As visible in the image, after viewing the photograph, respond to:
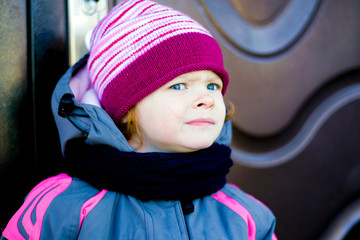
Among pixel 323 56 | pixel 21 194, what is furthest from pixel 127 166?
pixel 323 56

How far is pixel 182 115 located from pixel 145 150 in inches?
6.1

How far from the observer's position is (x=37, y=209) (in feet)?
2.39

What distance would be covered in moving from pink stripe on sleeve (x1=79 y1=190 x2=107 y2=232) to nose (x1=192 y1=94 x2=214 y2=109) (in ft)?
1.00

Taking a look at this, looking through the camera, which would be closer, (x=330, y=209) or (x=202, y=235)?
(x=202, y=235)

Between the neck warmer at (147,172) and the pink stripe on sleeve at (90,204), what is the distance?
0.9 inches

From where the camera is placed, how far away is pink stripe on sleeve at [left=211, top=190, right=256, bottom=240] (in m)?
0.81

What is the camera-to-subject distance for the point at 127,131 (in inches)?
34.1

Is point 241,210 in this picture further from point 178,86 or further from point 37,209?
point 37,209

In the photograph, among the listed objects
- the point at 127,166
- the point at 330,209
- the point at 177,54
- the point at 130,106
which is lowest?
the point at 330,209

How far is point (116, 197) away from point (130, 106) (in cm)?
23

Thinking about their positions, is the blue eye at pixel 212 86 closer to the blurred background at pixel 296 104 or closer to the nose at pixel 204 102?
the nose at pixel 204 102

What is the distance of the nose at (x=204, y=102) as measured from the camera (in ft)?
2.57

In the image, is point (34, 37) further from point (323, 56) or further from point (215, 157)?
point (323, 56)

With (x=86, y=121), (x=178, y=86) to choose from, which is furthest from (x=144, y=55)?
(x=86, y=121)
